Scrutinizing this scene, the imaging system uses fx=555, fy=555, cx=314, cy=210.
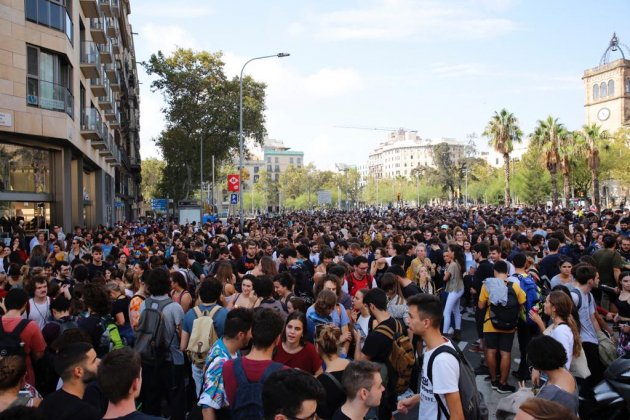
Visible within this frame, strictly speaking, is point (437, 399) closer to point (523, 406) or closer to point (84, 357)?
point (523, 406)

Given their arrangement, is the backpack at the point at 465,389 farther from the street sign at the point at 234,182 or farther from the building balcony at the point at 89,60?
the building balcony at the point at 89,60

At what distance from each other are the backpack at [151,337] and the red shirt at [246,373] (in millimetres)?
2069

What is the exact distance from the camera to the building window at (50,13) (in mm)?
19594

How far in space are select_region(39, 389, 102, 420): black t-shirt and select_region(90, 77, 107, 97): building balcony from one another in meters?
28.3

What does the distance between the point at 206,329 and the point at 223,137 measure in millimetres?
47409

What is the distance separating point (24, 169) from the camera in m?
22.1

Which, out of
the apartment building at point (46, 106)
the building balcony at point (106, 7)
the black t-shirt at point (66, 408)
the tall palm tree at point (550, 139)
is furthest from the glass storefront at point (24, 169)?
the tall palm tree at point (550, 139)

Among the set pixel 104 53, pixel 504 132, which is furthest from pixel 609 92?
pixel 104 53

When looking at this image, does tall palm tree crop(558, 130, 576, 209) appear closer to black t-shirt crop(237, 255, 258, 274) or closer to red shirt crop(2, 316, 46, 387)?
black t-shirt crop(237, 255, 258, 274)

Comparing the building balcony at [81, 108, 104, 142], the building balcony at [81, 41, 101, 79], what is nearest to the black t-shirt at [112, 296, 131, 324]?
the building balcony at [81, 108, 104, 142]

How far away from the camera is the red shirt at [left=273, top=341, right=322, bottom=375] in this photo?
4348mm

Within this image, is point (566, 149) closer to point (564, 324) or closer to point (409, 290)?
point (409, 290)

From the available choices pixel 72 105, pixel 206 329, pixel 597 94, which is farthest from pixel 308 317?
pixel 597 94

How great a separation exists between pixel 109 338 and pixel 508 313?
4.66 m
